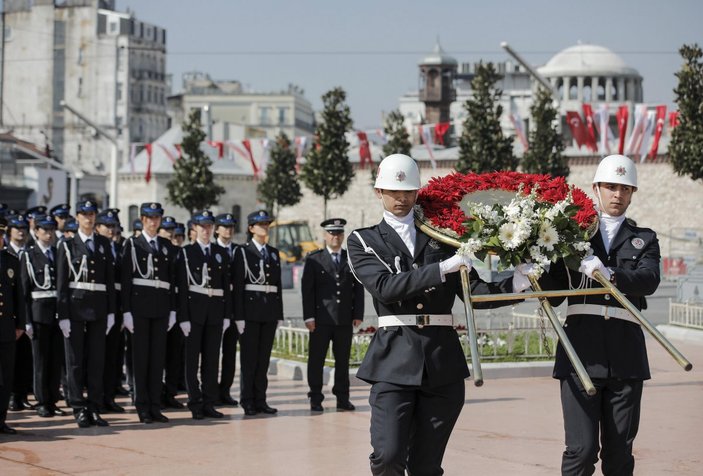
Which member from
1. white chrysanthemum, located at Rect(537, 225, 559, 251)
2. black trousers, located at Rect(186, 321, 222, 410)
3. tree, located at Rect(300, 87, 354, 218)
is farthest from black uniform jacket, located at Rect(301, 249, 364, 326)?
tree, located at Rect(300, 87, 354, 218)

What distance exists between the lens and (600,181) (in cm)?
684

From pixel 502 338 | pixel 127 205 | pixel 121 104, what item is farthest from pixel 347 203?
pixel 502 338

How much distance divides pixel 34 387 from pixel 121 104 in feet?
314

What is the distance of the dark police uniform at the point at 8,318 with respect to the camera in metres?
10.6

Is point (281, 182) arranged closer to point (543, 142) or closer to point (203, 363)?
point (543, 142)

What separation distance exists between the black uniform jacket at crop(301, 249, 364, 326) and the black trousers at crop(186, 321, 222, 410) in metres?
1.01

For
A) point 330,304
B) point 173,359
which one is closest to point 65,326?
point 173,359

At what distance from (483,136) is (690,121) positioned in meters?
11.9

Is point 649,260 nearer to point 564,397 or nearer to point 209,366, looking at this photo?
point 564,397

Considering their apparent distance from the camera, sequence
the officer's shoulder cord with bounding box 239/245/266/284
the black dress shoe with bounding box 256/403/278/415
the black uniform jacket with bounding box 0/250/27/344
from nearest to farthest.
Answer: the black uniform jacket with bounding box 0/250/27/344
the black dress shoe with bounding box 256/403/278/415
the officer's shoulder cord with bounding box 239/245/266/284

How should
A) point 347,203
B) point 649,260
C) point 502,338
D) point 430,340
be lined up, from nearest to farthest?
point 430,340 → point 649,260 → point 502,338 → point 347,203

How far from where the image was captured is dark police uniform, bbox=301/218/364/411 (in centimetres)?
1241

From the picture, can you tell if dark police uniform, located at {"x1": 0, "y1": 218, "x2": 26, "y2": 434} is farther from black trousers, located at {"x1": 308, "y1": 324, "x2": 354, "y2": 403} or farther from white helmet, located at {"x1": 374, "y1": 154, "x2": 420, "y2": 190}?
white helmet, located at {"x1": 374, "y1": 154, "x2": 420, "y2": 190}

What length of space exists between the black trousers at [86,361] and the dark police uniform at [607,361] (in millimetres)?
5672
